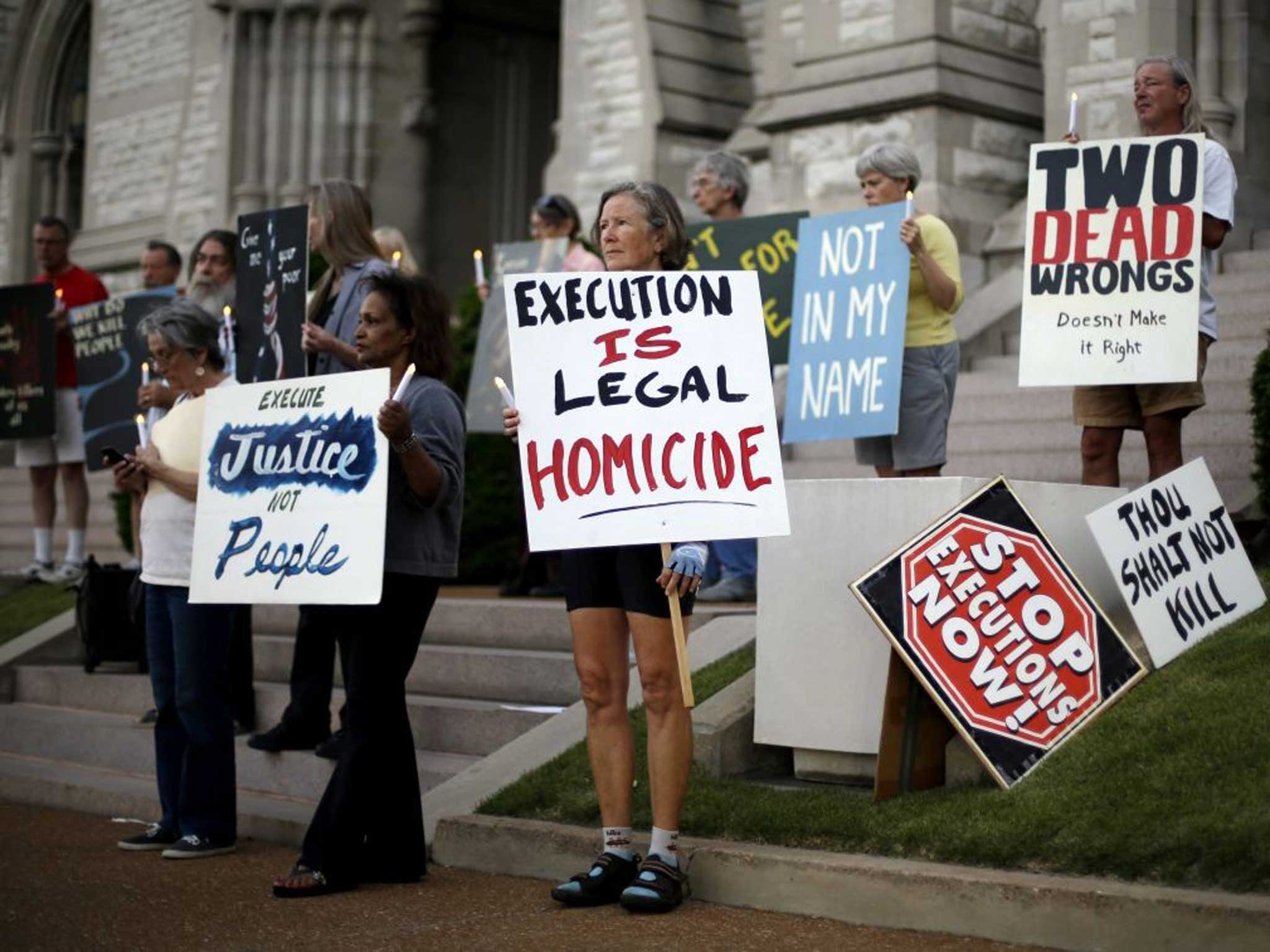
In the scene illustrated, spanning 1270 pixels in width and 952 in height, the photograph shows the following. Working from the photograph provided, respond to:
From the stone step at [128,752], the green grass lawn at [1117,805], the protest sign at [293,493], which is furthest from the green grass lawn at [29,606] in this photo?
the green grass lawn at [1117,805]

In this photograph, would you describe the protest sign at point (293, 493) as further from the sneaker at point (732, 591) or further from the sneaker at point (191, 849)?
the sneaker at point (732, 591)

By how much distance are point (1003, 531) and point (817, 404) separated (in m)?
2.29

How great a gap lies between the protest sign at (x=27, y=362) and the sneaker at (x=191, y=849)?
18.6 ft

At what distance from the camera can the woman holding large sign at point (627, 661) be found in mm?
5375

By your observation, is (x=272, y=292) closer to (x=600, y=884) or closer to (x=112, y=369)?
(x=112, y=369)

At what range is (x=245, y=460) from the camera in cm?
628

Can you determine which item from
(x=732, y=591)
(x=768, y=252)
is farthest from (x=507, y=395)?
(x=768, y=252)

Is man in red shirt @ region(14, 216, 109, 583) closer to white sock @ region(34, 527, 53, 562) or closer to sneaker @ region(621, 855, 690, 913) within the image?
white sock @ region(34, 527, 53, 562)

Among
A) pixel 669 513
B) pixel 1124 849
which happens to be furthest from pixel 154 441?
pixel 1124 849

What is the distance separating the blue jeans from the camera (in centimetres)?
649

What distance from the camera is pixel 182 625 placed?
21.3ft

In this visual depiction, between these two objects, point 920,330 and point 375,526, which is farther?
point 920,330

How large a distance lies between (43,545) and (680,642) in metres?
8.17

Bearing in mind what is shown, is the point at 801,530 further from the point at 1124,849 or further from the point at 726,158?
the point at 726,158
